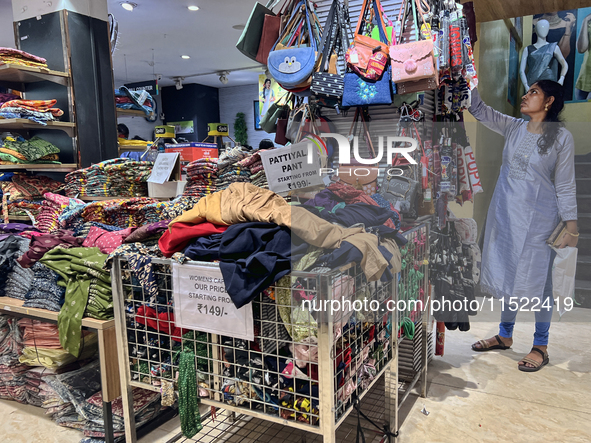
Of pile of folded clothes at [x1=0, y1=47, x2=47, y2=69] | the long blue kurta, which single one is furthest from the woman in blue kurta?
pile of folded clothes at [x1=0, y1=47, x2=47, y2=69]

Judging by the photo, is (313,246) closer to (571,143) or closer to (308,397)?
(308,397)

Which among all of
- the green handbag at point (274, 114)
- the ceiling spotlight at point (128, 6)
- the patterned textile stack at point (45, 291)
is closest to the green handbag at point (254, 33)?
the green handbag at point (274, 114)

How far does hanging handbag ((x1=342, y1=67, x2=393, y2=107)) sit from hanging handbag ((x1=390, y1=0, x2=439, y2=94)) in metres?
0.08

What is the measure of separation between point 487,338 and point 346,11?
261 cm

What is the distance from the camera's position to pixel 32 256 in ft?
7.36

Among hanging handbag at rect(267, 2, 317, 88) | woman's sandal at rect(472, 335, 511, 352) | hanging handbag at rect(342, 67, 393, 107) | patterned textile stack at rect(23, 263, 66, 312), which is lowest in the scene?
woman's sandal at rect(472, 335, 511, 352)

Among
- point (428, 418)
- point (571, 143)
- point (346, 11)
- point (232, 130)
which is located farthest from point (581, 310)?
point (232, 130)

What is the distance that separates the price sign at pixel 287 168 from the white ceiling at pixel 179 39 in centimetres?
458

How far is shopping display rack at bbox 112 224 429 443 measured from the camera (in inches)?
55.6

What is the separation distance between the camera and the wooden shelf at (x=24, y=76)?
2.89 meters

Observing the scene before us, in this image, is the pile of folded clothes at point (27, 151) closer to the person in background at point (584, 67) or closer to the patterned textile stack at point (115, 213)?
the patterned textile stack at point (115, 213)

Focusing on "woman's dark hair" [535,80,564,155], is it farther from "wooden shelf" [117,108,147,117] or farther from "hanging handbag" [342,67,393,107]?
"wooden shelf" [117,108,147,117]

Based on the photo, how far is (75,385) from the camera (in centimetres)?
234

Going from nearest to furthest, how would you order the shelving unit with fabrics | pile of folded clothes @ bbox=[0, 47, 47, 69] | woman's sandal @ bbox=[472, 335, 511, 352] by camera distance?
the shelving unit with fabrics → pile of folded clothes @ bbox=[0, 47, 47, 69] → woman's sandal @ bbox=[472, 335, 511, 352]
